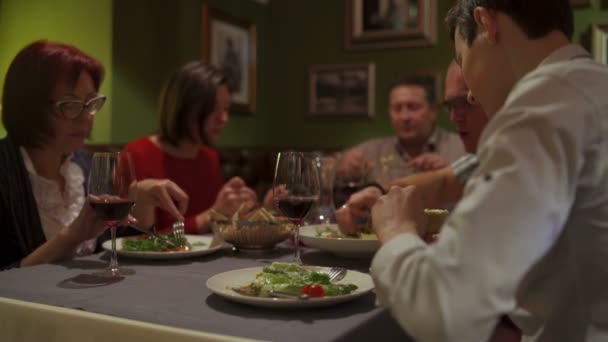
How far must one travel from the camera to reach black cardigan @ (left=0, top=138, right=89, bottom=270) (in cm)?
160

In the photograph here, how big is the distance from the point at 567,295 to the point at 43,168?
1.59 meters

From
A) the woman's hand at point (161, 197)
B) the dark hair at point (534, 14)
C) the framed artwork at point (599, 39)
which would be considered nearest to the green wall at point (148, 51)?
the woman's hand at point (161, 197)

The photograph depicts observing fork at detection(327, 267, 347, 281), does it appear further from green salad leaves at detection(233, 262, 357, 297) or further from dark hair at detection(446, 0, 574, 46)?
dark hair at detection(446, 0, 574, 46)

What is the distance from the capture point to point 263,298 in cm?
90

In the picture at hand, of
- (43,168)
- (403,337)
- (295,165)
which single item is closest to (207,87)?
(43,168)

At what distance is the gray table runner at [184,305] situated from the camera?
83cm

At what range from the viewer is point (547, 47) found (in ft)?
2.82

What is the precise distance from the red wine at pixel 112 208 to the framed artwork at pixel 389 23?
3.51m

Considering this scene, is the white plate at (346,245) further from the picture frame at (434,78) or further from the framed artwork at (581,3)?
the framed artwork at (581,3)

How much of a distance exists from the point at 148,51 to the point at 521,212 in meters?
3.35

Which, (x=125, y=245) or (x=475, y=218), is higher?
(x=475, y=218)

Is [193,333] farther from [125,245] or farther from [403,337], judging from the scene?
[125,245]

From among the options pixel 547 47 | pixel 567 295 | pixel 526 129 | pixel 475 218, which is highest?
pixel 547 47

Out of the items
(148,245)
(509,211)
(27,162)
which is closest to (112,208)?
(148,245)
